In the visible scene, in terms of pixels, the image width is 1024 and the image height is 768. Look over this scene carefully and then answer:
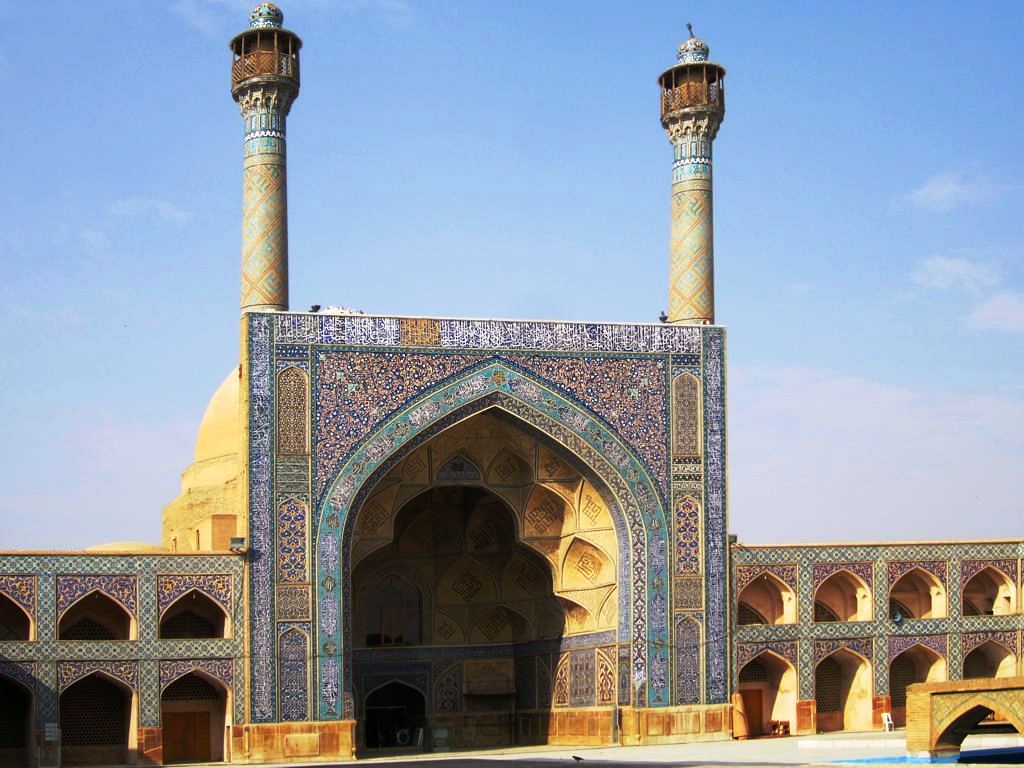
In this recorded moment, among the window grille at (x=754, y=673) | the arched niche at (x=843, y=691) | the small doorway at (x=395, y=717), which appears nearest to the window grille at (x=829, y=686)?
the arched niche at (x=843, y=691)

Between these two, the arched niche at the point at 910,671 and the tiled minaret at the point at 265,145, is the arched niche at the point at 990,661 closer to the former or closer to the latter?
the arched niche at the point at 910,671

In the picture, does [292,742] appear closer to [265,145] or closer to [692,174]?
[265,145]

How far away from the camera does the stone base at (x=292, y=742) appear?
61.6 feet

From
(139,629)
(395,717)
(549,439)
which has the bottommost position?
(395,717)

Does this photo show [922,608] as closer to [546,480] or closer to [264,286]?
[546,480]

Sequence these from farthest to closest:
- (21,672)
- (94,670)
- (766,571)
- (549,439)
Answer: (766,571), (549,439), (94,670), (21,672)

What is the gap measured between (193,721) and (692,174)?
28.8ft

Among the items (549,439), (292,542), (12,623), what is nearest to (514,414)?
(549,439)

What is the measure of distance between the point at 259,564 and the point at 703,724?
212 inches

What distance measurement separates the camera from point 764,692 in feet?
70.5

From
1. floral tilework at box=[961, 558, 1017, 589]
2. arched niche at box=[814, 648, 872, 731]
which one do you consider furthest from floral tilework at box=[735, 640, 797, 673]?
floral tilework at box=[961, 558, 1017, 589]

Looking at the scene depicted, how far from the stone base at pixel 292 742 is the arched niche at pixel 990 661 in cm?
784

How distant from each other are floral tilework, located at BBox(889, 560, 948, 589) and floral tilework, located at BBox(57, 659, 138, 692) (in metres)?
9.00

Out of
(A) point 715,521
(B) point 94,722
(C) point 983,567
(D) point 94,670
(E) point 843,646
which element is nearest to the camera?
(D) point 94,670
